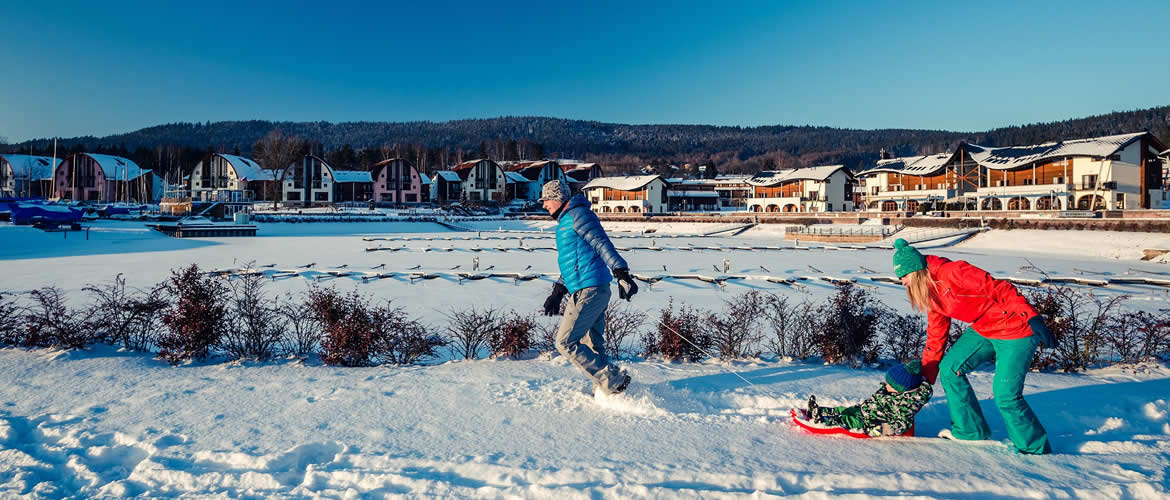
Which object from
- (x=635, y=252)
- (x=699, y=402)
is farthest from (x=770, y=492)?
(x=635, y=252)

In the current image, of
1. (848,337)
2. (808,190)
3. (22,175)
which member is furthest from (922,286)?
(22,175)

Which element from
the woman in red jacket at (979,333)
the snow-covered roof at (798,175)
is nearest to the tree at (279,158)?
the snow-covered roof at (798,175)

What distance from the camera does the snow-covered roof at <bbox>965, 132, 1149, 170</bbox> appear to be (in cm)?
4028

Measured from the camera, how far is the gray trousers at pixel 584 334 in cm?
452

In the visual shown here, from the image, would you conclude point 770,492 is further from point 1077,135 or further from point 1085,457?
point 1077,135

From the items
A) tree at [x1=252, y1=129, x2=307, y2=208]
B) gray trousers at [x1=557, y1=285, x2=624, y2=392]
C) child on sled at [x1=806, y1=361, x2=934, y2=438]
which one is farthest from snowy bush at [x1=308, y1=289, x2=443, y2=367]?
tree at [x1=252, y1=129, x2=307, y2=208]

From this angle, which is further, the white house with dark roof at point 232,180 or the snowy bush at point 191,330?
the white house with dark roof at point 232,180

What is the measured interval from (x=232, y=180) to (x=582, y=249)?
84843mm

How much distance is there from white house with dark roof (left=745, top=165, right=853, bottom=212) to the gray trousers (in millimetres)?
58555

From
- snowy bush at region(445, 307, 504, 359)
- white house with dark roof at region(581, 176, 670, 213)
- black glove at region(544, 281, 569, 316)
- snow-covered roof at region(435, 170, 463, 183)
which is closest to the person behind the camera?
black glove at region(544, 281, 569, 316)

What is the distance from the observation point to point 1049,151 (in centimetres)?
4275

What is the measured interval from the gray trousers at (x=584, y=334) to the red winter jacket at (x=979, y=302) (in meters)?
2.22

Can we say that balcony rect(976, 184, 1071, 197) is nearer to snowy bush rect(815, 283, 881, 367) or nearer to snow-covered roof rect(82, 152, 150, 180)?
snowy bush rect(815, 283, 881, 367)

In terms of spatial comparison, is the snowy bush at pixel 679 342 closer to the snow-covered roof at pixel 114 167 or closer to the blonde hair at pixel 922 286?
the blonde hair at pixel 922 286
